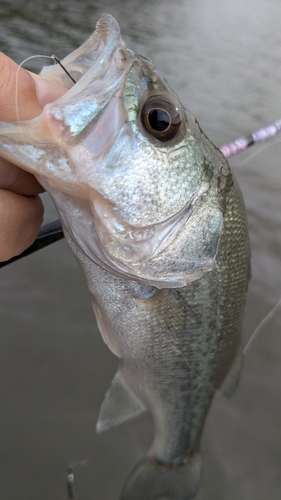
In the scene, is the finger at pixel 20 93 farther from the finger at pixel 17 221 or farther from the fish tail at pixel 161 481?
the fish tail at pixel 161 481

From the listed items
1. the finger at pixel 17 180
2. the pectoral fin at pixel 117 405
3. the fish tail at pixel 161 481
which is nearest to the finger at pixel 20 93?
the finger at pixel 17 180

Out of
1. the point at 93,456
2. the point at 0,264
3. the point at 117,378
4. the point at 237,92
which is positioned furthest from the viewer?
the point at 237,92

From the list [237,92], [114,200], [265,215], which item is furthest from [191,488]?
[237,92]

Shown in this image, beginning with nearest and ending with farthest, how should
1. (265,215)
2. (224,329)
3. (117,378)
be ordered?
(224,329) → (117,378) → (265,215)

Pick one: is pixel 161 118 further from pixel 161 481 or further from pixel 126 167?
pixel 161 481

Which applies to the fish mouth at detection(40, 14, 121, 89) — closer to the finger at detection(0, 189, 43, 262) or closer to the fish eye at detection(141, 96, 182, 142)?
the fish eye at detection(141, 96, 182, 142)

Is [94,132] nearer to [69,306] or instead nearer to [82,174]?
[82,174]

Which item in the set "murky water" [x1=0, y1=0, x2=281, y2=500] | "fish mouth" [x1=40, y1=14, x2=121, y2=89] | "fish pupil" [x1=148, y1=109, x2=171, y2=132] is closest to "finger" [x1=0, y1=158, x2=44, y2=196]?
"fish mouth" [x1=40, y1=14, x2=121, y2=89]

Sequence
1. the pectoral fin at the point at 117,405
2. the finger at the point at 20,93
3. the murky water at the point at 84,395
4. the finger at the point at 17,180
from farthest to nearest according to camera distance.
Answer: the murky water at the point at 84,395, the pectoral fin at the point at 117,405, the finger at the point at 17,180, the finger at the point at 20,93
